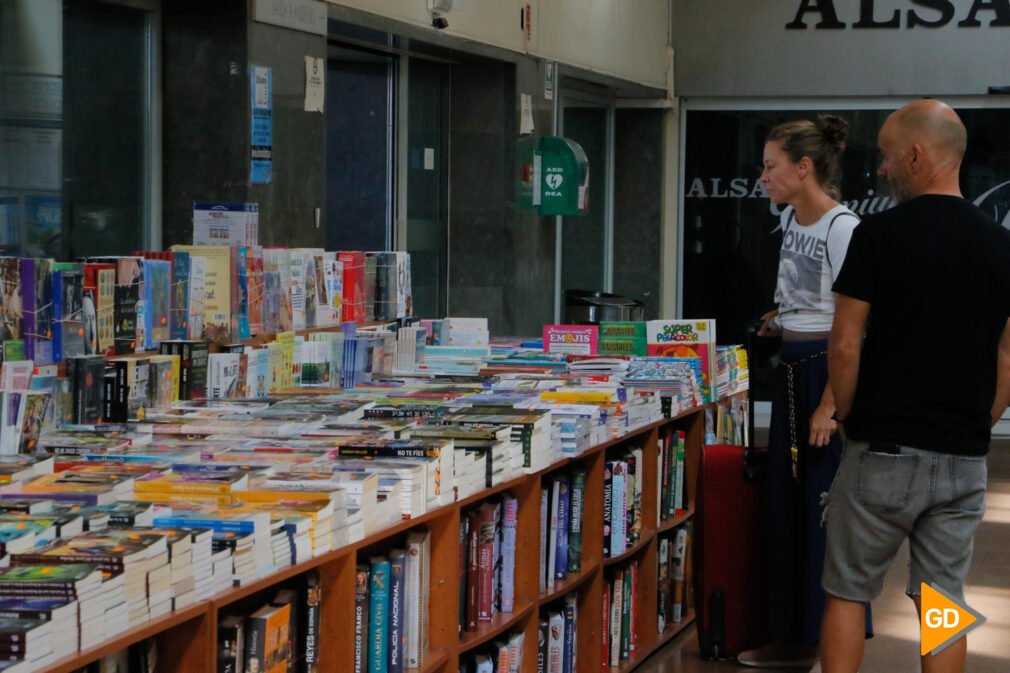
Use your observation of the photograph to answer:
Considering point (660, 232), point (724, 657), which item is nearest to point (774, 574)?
point (724, 657)

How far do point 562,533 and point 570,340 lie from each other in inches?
71.8

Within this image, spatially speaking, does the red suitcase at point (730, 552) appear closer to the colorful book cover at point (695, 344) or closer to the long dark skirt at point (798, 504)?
the long dark skirt at point (798, 504)

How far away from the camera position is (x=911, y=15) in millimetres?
11836

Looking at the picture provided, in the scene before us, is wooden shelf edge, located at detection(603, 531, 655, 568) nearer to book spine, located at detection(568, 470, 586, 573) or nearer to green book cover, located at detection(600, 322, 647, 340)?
book spine, located at detection(568, 470, 586, 573)

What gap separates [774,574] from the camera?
4.97 m

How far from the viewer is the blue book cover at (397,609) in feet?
11.1

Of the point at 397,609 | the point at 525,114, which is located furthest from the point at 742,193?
the point at 397,609

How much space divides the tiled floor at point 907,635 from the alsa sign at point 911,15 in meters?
5.64

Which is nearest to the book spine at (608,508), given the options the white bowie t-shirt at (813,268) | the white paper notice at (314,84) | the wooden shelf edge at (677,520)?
the wooden shelf edge at (677,520)

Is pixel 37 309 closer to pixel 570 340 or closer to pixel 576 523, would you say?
pixel 576 523

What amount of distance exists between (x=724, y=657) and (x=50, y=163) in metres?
3.15

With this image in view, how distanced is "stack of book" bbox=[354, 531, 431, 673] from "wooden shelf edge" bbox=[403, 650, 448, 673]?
0.01 metres

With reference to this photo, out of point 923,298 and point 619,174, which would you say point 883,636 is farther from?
point 619,174

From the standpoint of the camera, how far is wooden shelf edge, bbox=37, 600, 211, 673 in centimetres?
225
